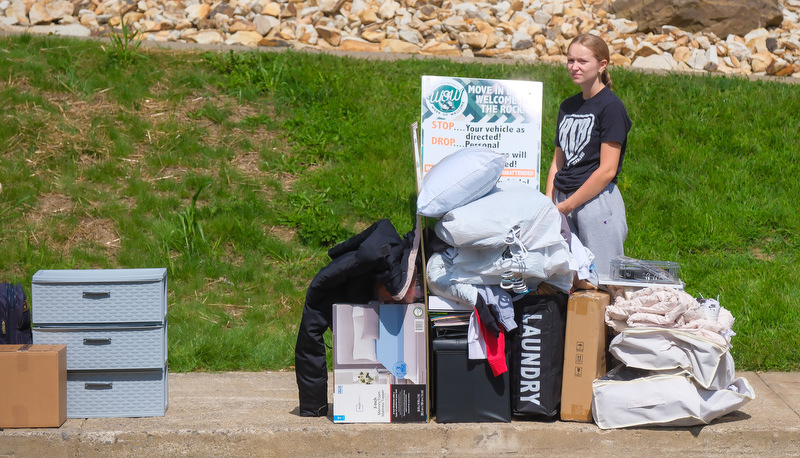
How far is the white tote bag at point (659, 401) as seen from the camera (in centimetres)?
432

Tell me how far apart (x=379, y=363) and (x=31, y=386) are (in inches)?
73.8

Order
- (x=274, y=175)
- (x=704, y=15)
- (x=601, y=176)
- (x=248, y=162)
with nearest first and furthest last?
(x=601, y=176) → (x=274, y=175) → (x=248, y=162) → (x=704, y=15)

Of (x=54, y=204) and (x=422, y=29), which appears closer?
(x=54, y=204)

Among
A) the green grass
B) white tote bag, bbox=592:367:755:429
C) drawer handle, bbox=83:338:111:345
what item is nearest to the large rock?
the green grass

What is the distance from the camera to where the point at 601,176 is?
4.72 m

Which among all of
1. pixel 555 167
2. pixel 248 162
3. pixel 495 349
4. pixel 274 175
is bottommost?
pixel 495 349

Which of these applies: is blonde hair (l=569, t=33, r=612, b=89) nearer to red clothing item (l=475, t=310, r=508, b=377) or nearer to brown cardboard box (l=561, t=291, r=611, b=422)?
brown cardboard box (l=561, t=291, r=611, b=422)

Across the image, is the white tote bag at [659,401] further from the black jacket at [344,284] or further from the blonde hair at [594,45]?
the blonde hair at [594,45]

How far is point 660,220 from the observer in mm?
7406

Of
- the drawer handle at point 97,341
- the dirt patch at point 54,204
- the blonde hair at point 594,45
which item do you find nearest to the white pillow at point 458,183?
the blonde hair at point 594,45

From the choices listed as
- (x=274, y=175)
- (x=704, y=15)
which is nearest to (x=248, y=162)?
(x=274, y=175)

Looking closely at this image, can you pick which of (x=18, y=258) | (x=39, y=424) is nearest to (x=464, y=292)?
(x=39, y=424)

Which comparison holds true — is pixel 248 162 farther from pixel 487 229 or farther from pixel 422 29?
pixel 487 229

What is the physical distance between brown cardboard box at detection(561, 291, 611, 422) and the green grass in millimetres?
1756
